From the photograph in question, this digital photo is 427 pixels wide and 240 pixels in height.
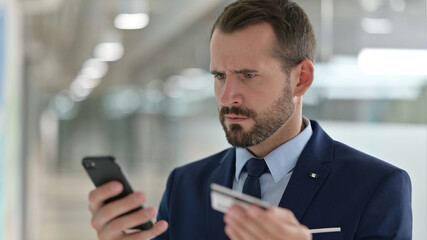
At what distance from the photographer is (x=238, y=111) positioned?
1974 millimetres

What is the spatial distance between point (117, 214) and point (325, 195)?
639 millimetres

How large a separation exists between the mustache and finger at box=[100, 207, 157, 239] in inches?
17.3

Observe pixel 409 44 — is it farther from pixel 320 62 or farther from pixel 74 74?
pixel 74 74

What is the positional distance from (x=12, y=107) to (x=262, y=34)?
2.97 metres

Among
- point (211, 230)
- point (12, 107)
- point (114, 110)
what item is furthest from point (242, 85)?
point (114, 110)

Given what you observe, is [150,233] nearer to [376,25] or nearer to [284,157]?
[284,157]

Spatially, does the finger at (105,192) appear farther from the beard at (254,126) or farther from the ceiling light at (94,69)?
the ceiling light at (94,69)

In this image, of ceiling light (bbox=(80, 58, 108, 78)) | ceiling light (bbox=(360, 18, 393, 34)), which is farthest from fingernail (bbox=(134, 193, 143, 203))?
ceiling light (bbox=(80, 58, 108, 78))

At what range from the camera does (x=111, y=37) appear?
10.8 meters

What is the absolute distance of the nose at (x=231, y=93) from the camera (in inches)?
77.2

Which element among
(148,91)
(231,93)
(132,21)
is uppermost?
(132,21)

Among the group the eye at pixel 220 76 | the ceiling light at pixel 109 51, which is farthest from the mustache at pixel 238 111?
the ceiling light at pixel 109 51

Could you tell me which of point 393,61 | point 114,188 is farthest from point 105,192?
point 393,61

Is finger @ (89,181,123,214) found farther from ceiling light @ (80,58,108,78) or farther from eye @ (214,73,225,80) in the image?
ceiling light @ (80,58,108,78)
